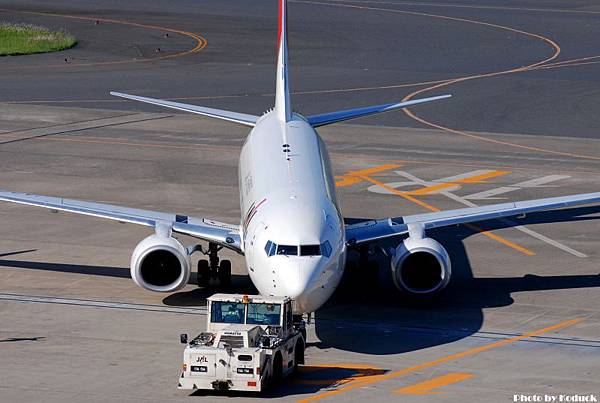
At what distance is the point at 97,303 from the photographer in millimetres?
41906

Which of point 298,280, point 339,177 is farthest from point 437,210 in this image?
point 298,280

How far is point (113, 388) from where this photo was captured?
110 ft

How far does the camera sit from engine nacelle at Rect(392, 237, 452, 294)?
1617 inches

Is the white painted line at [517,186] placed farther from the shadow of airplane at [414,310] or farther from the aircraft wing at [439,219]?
the aircraft wing at [439,219]

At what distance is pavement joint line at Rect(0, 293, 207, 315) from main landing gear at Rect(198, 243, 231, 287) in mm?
2509

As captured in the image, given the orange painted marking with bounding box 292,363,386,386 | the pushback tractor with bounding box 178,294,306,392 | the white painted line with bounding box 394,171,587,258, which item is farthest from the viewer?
the white painted line with bounding box 394,171,587,258

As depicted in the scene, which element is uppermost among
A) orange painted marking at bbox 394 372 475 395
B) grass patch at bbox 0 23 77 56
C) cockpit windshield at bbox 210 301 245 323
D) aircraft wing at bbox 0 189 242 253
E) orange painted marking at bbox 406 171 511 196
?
grass patch at bbox 0 23 77 56

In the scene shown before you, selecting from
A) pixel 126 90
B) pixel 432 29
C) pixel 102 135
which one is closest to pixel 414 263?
pixel 102 135

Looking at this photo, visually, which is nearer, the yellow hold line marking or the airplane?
the airplane

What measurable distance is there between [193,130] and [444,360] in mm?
39340

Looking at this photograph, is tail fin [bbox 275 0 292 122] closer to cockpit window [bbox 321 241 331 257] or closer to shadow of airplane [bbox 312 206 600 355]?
shadow of airplane [bbox 312 206 600 355]

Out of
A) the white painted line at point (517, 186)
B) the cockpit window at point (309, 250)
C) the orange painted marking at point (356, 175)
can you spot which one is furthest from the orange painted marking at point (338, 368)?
the orange painted marking at point (356, 175)

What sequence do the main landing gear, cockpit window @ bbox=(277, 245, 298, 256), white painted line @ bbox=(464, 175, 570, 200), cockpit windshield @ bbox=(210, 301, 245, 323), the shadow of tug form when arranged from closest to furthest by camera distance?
1. cockpit windshield @ bbox=(210, 301, 245, 323)
2. cockpit window @ bbox=(277, 245, 298, 256)
3. the shadow of tug
4. the main landing gear
5. white painted line @ bbox=(464, 175, 570, 200)

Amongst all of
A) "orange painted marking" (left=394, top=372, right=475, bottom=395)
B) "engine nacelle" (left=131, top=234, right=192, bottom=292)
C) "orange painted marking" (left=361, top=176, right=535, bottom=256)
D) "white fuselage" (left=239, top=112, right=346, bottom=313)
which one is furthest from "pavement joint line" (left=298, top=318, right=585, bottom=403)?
"orange painted marking" (left=361, top=176, right=535, bottom=256)
